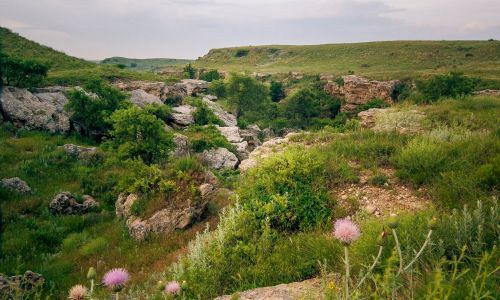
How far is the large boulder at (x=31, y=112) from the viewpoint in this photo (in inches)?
778

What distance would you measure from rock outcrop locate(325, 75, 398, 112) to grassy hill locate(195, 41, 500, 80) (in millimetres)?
6025

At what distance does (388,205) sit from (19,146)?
18.1 meters

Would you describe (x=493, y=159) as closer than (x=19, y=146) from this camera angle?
Yes

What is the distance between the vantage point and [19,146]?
55.1ft

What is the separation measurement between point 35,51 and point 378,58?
256 feet

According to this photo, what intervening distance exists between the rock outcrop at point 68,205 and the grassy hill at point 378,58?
55355 millimetres

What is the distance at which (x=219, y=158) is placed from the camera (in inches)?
827

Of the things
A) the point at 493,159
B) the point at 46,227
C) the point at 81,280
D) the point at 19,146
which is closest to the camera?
the point at 493,159

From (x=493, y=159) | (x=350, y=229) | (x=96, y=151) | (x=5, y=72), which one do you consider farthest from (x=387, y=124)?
(x=5, y=72)

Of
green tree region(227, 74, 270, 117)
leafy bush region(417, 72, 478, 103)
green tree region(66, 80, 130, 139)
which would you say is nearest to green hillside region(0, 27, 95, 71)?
green tree region(66, 80, 130, 139)

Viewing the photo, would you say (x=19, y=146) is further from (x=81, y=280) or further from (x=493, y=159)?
(x=493, y=159)

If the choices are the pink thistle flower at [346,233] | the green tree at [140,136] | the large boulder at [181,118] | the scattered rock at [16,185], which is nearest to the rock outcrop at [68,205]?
the scattered rock at [16,185]

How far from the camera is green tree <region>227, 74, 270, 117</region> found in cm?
5284

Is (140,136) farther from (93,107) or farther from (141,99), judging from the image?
(141,99)
